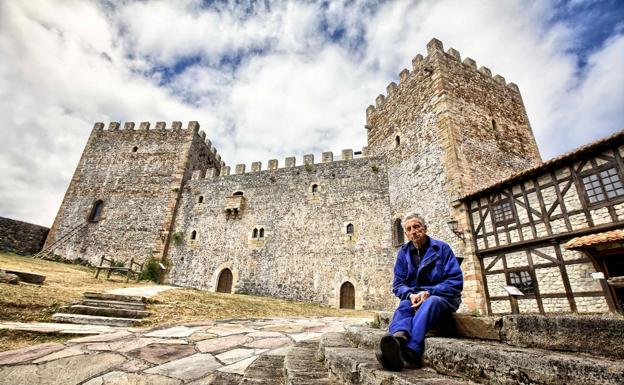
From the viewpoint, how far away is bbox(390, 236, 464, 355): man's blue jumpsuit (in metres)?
2.10

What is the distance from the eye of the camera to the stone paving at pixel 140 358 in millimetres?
2322

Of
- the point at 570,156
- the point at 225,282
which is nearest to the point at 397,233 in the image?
the point at 570,156

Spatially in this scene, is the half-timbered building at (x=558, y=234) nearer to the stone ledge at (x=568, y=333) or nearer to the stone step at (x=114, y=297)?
the stone ledge at (x=568, y=333)

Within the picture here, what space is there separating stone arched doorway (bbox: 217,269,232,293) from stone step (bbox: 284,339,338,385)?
13510mm

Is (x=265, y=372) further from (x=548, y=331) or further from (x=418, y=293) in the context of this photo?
(x=548, y=331)

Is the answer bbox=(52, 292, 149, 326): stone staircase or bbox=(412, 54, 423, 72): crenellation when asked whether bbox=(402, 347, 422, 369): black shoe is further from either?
bbox=(412, 54, 423, 72): crenellation

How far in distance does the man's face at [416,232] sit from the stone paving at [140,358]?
6.09ft

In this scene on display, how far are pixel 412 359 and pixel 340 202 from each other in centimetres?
1318

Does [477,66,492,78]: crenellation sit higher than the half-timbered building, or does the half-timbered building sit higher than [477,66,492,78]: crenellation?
[477,66,492,78]: crenellation

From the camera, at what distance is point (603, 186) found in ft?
22.2

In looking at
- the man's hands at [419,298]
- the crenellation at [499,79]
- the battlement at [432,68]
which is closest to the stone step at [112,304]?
the man's hands at [419,298]

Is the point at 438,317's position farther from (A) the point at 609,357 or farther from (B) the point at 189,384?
(B) the point at 189,384

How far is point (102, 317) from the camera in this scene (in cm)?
512

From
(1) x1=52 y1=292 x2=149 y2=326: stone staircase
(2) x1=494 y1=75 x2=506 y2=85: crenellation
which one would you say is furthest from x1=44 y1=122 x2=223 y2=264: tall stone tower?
(2) x1=494 y1=75 x2=506 y2=85: crenellation
